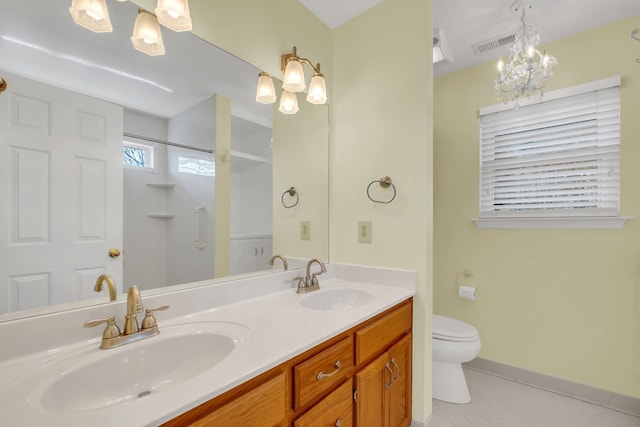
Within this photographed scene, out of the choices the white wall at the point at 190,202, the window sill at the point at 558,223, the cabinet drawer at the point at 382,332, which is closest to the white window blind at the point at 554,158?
the window sill at the point at 558,223

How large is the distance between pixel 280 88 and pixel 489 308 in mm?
2187

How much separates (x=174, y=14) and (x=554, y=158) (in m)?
2.35

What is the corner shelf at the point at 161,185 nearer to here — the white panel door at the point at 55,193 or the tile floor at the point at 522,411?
the white panel door at the point at 55,193

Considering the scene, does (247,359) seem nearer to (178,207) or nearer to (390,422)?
(178,207)

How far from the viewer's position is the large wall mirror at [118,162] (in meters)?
0.79

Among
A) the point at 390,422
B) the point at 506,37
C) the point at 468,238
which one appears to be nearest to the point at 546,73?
the point at 506,37

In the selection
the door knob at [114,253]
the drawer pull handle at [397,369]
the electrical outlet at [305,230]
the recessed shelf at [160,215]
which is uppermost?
the recessed shelf at [160,215]

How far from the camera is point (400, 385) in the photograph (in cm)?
136

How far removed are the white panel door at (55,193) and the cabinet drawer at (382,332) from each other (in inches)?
35.4

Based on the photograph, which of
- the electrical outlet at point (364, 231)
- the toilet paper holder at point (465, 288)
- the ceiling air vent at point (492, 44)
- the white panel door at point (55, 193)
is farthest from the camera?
the toilet paper holder at point (465, 288)

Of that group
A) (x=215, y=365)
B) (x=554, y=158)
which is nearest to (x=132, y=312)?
(x=215, y=365)

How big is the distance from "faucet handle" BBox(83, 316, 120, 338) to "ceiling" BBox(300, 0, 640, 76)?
5.94 ft

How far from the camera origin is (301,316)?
1075 millimetres

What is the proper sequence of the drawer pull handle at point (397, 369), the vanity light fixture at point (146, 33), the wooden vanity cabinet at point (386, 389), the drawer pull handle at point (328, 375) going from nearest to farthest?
the drawer pull handle at point (328, 375) < the vanity light fixture at point (146, 33) < the wooden vanity cabinet at point (386, 389) < the drawer pull handle at point (397, 369)
